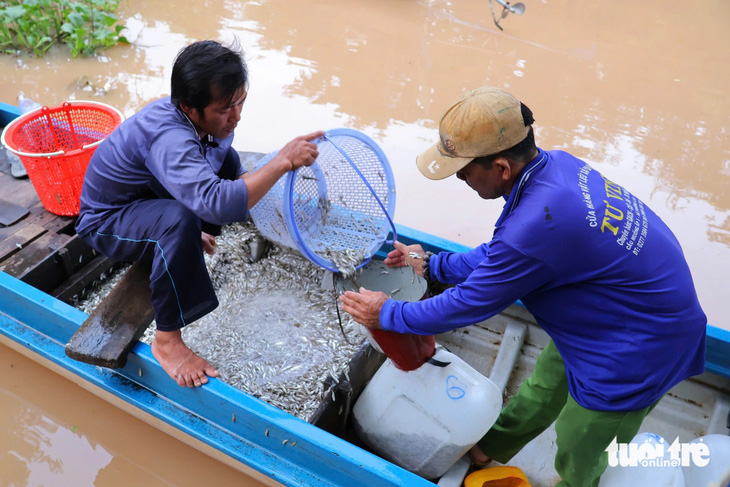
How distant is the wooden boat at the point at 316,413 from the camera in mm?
2428

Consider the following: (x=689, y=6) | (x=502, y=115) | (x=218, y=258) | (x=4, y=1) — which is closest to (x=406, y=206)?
(x=218, y=258)

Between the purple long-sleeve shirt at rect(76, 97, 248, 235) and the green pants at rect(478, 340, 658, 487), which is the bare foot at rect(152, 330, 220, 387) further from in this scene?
the green pants at rect(478, 340, 658, 487)

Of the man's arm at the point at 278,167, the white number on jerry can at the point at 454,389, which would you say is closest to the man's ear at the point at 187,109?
the man's arm at the point at 278,167

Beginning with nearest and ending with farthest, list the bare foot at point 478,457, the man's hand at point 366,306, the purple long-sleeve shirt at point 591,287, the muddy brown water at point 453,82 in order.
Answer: the purple long-sleeve shirt at point 591,287
the man's hand at point 366,306
the bare foot at point 478,457
the muddy brown water at point 453,82

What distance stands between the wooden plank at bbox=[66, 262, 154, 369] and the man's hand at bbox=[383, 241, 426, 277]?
3.85 ft

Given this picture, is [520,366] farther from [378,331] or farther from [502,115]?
[502,115]

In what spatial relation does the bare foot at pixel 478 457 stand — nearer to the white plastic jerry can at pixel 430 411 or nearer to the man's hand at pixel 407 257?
the white plastic jerry can at pixel 430 411

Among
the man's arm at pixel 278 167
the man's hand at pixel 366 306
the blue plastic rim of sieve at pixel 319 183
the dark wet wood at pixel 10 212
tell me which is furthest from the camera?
the dark wet wood at pixel 10 212

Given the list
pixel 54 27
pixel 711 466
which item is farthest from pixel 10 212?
pixel 54 27

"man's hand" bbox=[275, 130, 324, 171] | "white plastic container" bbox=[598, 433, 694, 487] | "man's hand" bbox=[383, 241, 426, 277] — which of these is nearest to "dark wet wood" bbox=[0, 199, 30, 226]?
"man's hand" bbox=[275, 130, 324, 171]

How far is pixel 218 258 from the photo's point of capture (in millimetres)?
3602

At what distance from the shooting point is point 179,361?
262 cm

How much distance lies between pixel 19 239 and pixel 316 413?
2.00m

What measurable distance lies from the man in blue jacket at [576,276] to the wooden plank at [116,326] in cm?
121
